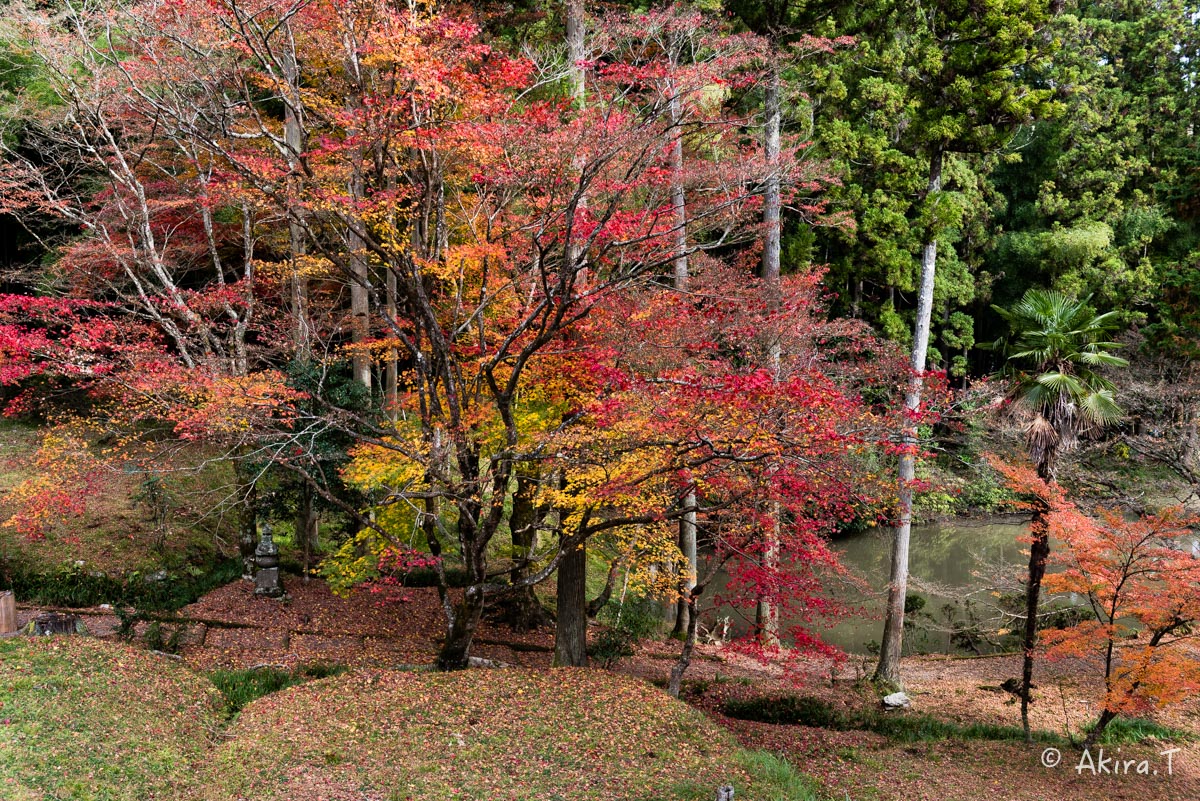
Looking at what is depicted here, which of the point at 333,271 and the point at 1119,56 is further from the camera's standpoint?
the point at 1119,56

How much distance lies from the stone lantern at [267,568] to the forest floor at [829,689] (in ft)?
0.60

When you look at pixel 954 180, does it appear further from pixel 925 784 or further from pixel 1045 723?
pixel 925 784

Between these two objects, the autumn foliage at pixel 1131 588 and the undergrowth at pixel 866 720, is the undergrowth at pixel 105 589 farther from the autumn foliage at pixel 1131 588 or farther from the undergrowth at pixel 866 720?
the autumn foliage at pixel 1131 588

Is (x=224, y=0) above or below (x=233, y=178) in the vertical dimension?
above

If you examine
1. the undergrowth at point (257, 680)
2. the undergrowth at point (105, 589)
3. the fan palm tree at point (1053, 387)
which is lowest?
the undergrowth at point (257, 680)

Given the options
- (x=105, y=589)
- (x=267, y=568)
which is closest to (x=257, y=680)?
(x=267, y=568)

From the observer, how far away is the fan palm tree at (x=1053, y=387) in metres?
10.3

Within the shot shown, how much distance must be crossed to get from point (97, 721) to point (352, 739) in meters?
2.42

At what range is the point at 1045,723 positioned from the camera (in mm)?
11461

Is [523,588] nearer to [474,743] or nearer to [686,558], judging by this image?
[686,558]

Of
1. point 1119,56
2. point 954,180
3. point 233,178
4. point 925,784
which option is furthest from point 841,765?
point 1119,56

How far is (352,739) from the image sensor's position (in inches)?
301

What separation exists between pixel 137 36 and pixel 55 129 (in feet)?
15.4

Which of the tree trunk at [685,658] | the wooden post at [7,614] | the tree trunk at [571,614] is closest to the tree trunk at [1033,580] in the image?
the tree trunk at [685,658]
